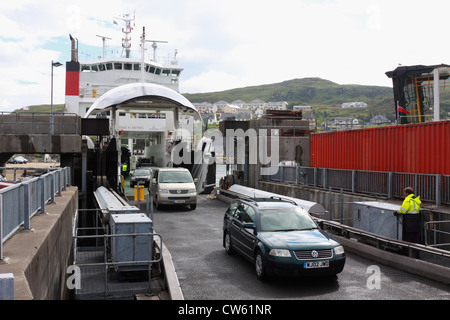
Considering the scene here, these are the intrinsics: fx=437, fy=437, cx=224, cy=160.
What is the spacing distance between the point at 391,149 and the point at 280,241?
918 centimetres

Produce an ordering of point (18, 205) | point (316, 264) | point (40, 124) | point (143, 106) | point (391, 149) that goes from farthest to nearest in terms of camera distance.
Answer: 1. point (143, 106)
2. point (40, 124)
3. point (391, 149)
4. point (316, 264)
5. point (18, 205)

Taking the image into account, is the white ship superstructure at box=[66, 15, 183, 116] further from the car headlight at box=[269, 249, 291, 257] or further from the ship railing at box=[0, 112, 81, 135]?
the car headlight at box=[269, 249, 291, 257]

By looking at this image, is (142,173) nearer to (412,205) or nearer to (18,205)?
(412,205)

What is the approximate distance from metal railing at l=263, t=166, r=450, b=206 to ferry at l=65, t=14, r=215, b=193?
10.1 meters

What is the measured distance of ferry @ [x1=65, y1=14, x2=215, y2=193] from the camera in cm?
2988

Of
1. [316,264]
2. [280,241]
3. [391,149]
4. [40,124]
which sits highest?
[40,124]

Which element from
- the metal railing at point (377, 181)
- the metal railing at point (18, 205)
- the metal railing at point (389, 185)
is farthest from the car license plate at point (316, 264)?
the metal railing at point (377, 181)

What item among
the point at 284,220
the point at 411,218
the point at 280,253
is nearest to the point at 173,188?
the point at 284,220

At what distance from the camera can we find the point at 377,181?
1594 centimetres

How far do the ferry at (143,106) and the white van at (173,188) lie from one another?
4105mm

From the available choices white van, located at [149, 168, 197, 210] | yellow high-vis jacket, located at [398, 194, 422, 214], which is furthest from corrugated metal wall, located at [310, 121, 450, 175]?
white van, located at [149, 168, 197, 210]

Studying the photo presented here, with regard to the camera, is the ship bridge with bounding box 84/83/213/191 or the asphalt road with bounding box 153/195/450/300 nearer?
the asphalt road with bounding box 153/195/450/300

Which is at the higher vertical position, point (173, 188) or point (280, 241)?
point (173, 188)

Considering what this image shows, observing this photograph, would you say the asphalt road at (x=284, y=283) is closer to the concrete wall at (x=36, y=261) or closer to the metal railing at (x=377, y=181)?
the concrete wall at (x=36, y=261)
